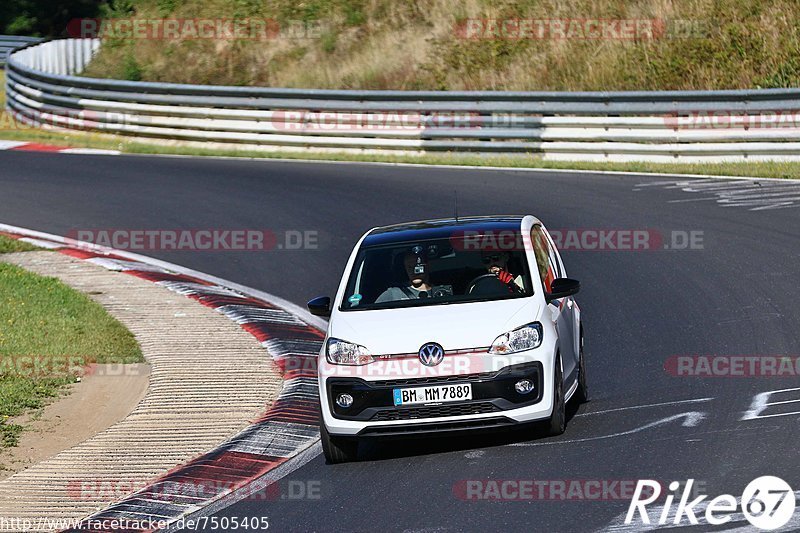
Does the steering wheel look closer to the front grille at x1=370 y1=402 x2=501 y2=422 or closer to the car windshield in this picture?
the car windshield

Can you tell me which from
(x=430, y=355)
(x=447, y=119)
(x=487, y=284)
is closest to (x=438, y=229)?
(x=487, y=284)

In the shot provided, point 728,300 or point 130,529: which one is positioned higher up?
point 130,529

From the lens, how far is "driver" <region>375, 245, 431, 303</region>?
30.8 ft

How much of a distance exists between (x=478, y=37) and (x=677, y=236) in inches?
575

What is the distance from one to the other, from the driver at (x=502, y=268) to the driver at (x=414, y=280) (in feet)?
1.49

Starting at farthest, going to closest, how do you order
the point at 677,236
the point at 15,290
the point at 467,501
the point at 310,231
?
the point at 310,231 < the point at 677,236 < the point at 15,290 < the point at 467,501

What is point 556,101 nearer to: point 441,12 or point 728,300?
point 441,12

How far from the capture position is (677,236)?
16328 mm

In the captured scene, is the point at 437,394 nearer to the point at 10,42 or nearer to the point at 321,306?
the point at 321,306

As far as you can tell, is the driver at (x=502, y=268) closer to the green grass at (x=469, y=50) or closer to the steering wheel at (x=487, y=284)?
the steering wheel at (x=487, y=284)

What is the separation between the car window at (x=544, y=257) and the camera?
955 cm

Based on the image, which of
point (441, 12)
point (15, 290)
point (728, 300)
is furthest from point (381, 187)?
point (441, 12)

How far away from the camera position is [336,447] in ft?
28.5

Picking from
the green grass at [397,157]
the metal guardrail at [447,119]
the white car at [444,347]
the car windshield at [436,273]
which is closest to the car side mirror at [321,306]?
the white car at [444,347]
